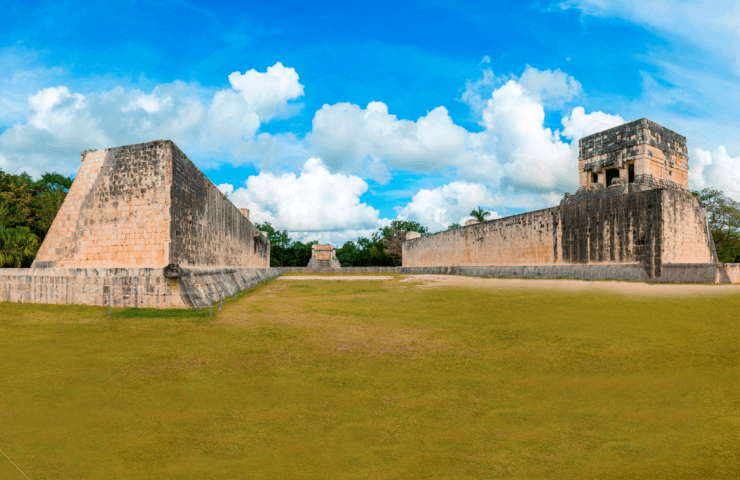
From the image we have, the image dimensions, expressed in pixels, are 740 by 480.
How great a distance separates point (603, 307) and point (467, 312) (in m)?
2.30

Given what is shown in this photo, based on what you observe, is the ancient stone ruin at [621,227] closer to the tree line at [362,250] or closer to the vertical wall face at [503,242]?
the vertical wall face at [503,242]

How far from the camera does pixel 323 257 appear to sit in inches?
1539

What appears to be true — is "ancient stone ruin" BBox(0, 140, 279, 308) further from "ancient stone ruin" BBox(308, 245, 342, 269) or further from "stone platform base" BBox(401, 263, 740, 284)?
"ancient stone ruin" BBox(308, 245, 342, 269)

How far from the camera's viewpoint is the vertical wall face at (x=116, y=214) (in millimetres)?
10008

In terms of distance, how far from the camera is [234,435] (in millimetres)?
2658

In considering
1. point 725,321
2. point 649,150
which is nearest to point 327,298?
point 725,321

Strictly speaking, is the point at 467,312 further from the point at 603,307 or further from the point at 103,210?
the point at 103,210

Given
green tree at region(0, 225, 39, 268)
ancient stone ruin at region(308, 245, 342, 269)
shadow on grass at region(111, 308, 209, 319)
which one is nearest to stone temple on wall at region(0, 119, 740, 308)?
shadow on grass at region(111, 308, 209, 319)

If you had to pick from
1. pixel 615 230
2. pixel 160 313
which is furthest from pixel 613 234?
pixel 160 313

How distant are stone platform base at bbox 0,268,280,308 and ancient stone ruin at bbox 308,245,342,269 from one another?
28641mm

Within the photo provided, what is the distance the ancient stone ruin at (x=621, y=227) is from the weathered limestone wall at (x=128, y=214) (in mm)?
12486

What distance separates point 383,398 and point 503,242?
17.3m

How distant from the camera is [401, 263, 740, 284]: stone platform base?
9.55 meters

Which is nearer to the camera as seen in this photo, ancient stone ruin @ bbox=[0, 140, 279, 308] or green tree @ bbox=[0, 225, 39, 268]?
ancient stone ruin @ bbox=[0, 140, 279, 308]
